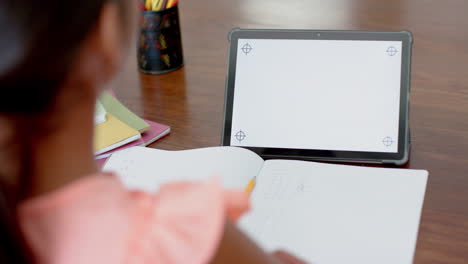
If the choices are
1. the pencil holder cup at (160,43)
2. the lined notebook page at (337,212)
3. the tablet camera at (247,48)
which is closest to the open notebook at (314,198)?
the lined notebook page at (337,212)

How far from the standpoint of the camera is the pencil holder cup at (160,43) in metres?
1.12

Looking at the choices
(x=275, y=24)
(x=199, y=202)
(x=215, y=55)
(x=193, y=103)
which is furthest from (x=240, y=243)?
(x=275, y=24)

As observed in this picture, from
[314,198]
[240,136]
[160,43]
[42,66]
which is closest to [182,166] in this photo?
[240,136]

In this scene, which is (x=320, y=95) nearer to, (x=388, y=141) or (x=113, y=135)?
(x=388, y=141)

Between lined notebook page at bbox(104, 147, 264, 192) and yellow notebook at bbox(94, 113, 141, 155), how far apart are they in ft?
0.06

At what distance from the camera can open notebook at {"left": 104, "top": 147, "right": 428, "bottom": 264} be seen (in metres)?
0.74

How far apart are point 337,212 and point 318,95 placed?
202 millimetres

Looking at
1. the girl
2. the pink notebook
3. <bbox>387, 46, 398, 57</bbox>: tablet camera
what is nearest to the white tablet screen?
<bbox>387, 46, 398, 57</bbox>: tablet camera

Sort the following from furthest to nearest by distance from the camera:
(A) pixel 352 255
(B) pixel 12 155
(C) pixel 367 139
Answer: (C) pixel 367 139 < (A) pixel 352 255 < (B) pixel 12 155

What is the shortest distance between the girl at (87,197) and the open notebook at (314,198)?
267 millimetres

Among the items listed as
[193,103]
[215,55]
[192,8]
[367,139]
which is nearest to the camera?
[367,139]

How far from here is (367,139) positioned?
89 centimetres

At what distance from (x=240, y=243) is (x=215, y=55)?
763 mm

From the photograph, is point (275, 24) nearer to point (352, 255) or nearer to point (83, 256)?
point (352, 255)
